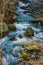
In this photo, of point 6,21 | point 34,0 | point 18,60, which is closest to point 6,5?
point 6,21

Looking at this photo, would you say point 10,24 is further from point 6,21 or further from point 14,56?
point 14,56

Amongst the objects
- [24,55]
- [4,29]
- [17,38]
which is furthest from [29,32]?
[24,55]


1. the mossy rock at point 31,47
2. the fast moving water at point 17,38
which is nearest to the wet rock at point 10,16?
the fast moving water at point 17,38

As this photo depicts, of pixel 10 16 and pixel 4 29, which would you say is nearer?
pixel 4 29

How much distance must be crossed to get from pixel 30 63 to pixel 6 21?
A: 814 millimetres

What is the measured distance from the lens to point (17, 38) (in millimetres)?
3877

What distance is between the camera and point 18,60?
3432 millimetres

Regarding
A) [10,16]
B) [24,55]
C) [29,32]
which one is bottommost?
Result: [24,55]

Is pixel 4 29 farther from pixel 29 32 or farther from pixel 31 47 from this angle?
pixel 31 47

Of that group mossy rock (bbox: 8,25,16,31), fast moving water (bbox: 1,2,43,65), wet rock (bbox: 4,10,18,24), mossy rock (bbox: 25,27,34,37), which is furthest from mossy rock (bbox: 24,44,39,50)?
wet rock (bbox: 4,10,18,24)

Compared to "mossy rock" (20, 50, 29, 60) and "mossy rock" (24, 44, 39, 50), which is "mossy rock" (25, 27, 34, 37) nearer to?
"mossy rock" (24, 44, 39, 50)

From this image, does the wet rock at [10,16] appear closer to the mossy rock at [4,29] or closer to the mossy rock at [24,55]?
the mossy rock at [4,29]

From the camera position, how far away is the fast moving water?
137 inches

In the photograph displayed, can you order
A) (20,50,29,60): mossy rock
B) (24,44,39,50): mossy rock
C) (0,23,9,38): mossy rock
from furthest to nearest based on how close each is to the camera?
(0,23,9,38): mossy rock < (24,44,39,50): mossy rock < (20,50,29,60): mossy rock
